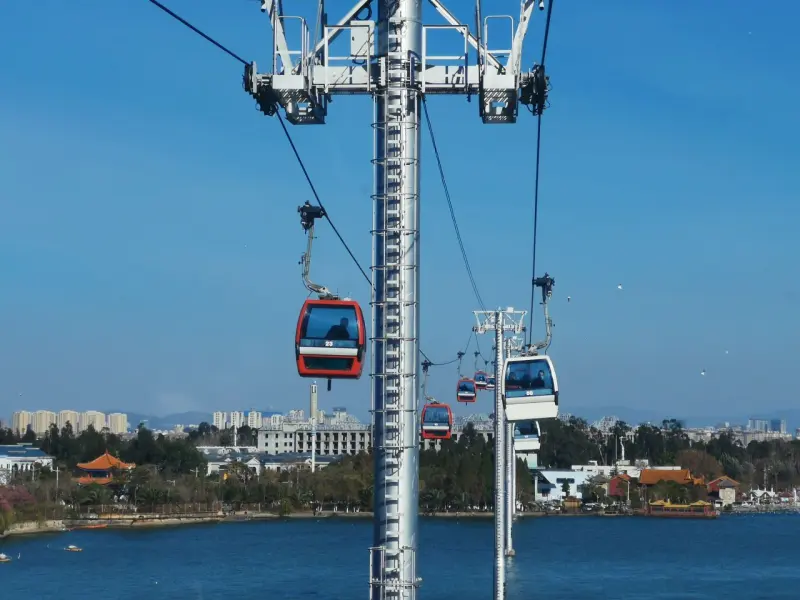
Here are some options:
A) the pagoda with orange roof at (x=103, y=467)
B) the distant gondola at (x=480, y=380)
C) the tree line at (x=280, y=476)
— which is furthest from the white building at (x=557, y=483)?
the distant gondola at (x=480, y=380)

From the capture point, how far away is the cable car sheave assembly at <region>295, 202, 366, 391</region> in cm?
1130

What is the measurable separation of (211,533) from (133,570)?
2471 cm

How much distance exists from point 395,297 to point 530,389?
696 centimetres

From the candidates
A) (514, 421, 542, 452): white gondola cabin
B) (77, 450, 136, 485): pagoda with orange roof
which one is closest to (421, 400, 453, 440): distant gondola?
(514, 421, 542, 452): white gondola cabin

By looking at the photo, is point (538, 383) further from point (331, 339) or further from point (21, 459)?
point (21, 459)

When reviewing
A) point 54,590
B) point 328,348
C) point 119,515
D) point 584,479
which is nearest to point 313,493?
point 119,515

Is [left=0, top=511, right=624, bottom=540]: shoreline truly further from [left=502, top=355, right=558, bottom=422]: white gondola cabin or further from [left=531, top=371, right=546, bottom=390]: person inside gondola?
[left=531, top=371, right=546, bottom=390]: person inside gondola

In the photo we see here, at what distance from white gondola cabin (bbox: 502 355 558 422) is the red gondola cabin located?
5.76 m

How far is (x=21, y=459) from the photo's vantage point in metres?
97.0

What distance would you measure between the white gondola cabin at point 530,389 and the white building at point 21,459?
263 feet

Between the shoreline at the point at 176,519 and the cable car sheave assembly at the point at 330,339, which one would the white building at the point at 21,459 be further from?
the cable car sheave assembly at the point at 330,339

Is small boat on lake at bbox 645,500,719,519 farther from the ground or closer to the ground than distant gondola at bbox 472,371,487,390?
closer to the ground

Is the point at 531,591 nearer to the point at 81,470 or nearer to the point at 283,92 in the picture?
the point at 283,92

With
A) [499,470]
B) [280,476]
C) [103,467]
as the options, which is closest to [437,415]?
[499,470]
